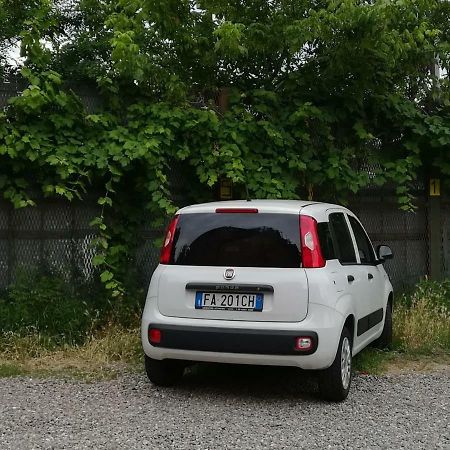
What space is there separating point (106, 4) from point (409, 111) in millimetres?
4347

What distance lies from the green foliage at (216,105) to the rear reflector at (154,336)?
2.24 meters

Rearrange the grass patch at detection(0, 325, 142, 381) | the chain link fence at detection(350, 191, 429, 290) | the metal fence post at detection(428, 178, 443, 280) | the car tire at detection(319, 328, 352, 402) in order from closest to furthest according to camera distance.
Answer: the car tire at detection(319, 328, 352, 402)
the grass patch at detection(0, 325, 142, 381)
the chain link fence at detection(350, 191, 429, 290)
the metal fence post at detection(428, 178, 443, 280)

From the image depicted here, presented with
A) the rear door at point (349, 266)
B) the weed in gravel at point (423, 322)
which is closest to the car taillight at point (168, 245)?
the rear door at point (349, 266)

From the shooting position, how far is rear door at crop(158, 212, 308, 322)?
521 centimetres

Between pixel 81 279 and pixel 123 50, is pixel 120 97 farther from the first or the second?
pixel 81 279

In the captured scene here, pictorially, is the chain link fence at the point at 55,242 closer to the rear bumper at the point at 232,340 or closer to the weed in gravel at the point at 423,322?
the rear bumper at the point at 232,340

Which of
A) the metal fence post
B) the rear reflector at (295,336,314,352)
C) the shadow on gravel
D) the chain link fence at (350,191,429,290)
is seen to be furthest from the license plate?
the metal fence post

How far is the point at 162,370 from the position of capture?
19.1ft

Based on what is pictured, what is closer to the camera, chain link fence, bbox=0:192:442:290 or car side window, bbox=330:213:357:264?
car side window, bbox=330:213:357:264

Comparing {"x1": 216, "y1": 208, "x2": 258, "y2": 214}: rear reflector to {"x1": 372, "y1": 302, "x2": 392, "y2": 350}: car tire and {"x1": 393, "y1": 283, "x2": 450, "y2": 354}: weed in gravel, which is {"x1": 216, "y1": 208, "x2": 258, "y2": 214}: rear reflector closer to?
{"x1": 372, "y1": 302, "x2": 392, "y2": 350}: car tire

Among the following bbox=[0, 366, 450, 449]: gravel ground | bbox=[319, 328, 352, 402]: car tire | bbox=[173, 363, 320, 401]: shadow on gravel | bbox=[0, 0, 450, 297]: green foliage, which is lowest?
bbox=[173, 363, 320, 401]: shadow on gravel

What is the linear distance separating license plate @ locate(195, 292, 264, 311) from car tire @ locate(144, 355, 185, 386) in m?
0.79

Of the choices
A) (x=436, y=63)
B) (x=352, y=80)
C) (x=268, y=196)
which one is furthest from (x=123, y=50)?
(x=436, y=63)

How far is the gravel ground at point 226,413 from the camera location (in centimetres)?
455
